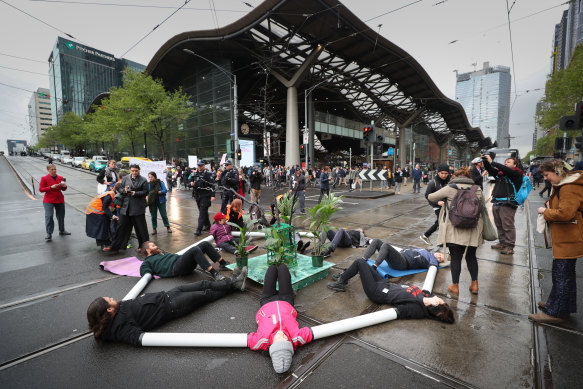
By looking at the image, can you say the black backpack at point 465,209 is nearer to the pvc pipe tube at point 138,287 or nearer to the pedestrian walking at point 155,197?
the pvc pipe tube at point 138,287

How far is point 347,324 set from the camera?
2.96 meters

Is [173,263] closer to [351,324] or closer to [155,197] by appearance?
[351,324]

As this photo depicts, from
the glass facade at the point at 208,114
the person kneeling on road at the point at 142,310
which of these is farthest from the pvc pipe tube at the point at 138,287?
the glass facade at the point at 208,114

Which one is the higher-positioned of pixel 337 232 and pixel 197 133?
pixel 197 133

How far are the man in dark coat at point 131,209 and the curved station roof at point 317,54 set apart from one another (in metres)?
8.32

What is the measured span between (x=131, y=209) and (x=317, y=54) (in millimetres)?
23616

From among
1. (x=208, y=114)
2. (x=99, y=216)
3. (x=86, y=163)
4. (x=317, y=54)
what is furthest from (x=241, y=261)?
(x=86, y=163)

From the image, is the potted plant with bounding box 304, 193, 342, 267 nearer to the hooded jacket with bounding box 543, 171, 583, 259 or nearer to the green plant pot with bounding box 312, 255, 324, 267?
the green plant pot with bounding box 312, 255, 324, 267

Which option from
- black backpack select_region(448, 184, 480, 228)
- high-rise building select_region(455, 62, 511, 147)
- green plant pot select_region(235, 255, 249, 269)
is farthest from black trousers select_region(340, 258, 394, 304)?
high-rise building select_region(455, 62, 511, 147)

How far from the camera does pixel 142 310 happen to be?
10.2 feet

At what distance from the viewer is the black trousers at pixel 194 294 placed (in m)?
3.37

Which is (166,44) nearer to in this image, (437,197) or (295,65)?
(295,65)

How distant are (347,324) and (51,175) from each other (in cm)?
845

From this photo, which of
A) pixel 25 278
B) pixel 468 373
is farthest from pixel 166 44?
pixel 468 373
